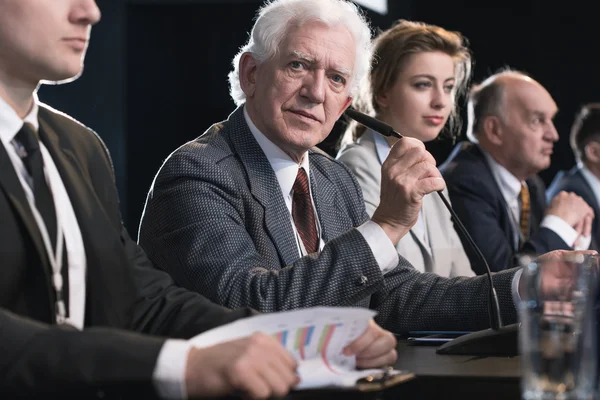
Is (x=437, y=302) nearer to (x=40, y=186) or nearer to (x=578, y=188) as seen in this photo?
(x=40, y=186)

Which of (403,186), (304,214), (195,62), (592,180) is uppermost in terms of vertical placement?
(195,62)

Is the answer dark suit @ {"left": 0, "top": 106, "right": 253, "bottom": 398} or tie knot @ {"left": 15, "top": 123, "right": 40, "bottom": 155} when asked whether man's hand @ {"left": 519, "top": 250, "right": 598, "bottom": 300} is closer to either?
dark suit @ {"left": 0, "top": 106, "right": 253, "bottom": 398}

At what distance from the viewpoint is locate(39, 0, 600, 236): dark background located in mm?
4012

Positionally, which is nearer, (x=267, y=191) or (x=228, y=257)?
(x=228, y=257)

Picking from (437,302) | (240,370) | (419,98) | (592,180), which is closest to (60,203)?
(240,370)

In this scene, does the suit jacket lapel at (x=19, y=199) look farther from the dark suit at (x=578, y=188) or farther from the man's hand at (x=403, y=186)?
the dark suit at (x=578, y=188)

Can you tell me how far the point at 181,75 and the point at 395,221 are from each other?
113 inches

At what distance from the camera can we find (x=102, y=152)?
1527mm

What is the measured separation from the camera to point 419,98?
3.27 m

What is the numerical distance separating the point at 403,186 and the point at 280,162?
351 millimetres

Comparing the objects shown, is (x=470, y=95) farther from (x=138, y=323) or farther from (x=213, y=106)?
(x=138, y=323)

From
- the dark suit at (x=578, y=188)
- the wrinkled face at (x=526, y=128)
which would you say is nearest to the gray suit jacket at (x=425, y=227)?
the wrinkled face at (x=526, y=128)

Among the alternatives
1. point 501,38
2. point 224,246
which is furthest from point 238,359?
point 501,38

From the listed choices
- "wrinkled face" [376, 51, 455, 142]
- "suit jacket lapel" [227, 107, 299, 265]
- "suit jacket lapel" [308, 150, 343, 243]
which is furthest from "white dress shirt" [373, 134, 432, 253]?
"suit jacket lapel" [227, 107, 299, 265]
